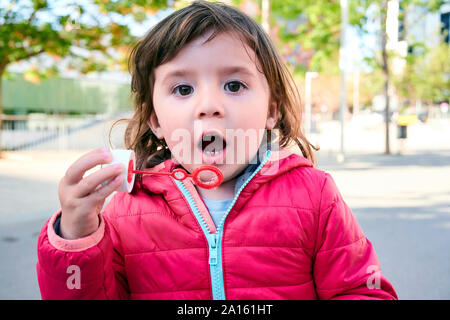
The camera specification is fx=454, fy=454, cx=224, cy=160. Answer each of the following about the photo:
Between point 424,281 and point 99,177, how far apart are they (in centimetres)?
290

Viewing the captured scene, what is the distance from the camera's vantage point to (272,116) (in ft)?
5.16

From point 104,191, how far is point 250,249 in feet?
1.57

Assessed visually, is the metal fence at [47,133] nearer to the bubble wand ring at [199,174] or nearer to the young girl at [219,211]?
the young girl at [219,211]

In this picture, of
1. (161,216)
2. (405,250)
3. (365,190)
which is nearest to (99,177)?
(161,216)

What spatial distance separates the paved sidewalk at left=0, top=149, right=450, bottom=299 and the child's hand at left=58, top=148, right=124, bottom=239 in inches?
85.6

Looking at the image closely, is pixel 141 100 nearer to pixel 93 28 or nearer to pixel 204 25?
pixel 204 25

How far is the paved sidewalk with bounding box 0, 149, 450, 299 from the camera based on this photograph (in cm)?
331

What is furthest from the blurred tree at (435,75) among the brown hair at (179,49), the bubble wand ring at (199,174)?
the bubble wand ring at (199,174)

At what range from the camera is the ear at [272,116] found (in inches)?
61.0

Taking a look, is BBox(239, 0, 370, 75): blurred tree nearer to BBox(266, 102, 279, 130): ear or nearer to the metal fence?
the metal fence

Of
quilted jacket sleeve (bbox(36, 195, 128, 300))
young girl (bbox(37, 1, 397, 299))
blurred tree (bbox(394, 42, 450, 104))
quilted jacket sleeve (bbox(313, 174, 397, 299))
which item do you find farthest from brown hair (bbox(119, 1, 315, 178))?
blurred tree (bbox(394, 42, 450, 104))

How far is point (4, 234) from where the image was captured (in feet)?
14.5

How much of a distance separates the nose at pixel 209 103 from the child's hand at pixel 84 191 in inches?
10.7

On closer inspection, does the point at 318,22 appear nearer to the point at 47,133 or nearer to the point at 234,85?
the point at 47,133
